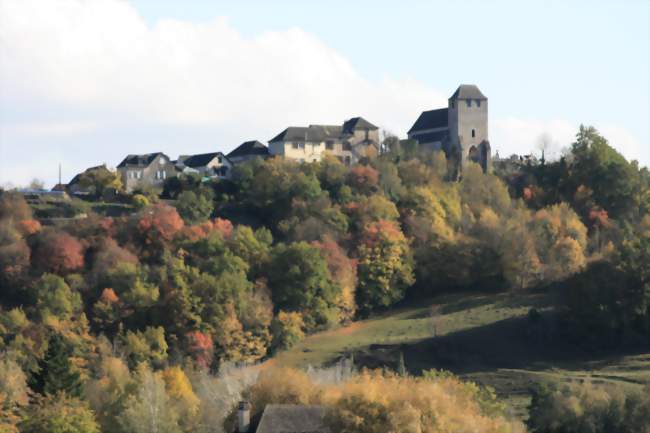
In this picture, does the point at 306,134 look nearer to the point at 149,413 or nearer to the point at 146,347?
the point at 146,347

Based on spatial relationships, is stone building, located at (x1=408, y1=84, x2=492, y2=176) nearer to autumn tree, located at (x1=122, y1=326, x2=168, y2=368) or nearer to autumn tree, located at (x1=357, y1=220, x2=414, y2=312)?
autumn tree, located at (x1=357, y1=220, x2=414, y2=312)

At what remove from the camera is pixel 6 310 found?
314 feet

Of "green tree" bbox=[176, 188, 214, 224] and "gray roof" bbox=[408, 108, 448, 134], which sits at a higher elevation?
"gray roof" bbox=[408, 108, 448, 134]

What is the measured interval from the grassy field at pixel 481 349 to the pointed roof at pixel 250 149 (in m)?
32.9

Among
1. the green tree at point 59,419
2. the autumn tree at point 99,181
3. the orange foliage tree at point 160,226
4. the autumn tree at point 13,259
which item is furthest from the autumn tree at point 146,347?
the autumn tree at point 99,181

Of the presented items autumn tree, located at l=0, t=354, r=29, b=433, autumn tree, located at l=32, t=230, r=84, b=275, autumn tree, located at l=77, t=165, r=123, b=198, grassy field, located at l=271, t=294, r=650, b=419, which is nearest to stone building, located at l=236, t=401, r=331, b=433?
autumn tree, located at l=0, t=354, r=29, b=433

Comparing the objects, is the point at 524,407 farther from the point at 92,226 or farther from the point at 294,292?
the point at 92,226

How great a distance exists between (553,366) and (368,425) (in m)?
28.7

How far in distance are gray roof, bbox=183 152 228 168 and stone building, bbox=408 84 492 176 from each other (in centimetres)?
1569

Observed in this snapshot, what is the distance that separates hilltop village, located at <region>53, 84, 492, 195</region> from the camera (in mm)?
126062

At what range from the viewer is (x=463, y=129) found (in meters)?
127

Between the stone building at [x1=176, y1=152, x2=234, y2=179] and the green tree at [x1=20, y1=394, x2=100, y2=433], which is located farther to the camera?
the stone building at [x1=176, y1=152, x2=234, y2=179]

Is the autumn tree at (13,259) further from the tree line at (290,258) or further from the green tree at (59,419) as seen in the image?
the green tree at (59,419)

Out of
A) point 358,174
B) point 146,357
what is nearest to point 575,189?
point 358,174
